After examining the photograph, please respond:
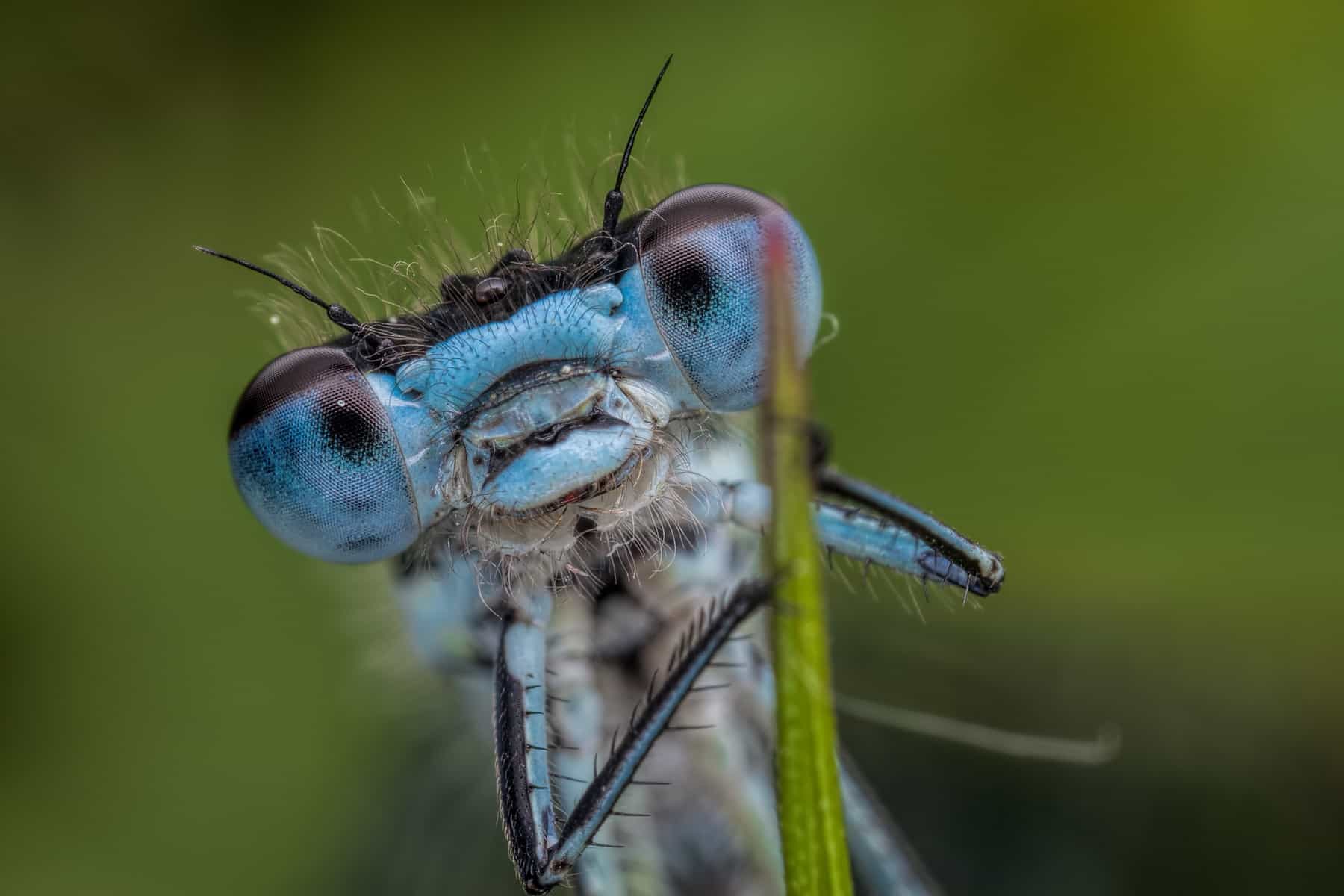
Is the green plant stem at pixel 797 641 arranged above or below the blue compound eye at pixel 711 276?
below

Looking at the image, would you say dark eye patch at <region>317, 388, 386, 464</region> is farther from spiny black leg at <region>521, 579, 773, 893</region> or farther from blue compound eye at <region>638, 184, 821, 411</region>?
spiny black leg at <region>521, 579, 773, 893</region>

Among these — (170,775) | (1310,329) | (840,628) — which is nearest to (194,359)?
(170,775)

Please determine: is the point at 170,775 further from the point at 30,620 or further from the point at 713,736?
the point at 713,736

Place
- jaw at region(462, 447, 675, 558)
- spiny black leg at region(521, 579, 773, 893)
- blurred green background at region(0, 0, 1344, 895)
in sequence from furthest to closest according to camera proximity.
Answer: blurred green background at region(0, 0, 1344, 895) < jaw at region(462, 447, 675, 558) < spiny black leg at region(521, 579, 773, 893)

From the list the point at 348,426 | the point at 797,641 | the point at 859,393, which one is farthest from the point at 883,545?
the point at 859,393

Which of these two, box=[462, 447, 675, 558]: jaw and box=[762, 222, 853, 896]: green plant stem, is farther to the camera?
box=[462, 447, 675, 558]: jaw

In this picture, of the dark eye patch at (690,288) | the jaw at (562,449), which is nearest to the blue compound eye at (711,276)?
the dark eye patch at (690,288)

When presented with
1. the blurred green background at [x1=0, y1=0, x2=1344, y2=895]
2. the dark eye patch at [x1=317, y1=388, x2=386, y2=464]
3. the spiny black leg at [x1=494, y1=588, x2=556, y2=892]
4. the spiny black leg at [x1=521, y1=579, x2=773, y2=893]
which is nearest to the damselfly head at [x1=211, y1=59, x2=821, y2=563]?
the dark eye patch at [x1=317, y1=388, x2=386, y2=464]

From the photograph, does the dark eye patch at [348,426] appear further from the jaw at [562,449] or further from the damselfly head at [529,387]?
the jaw at [562,449]
